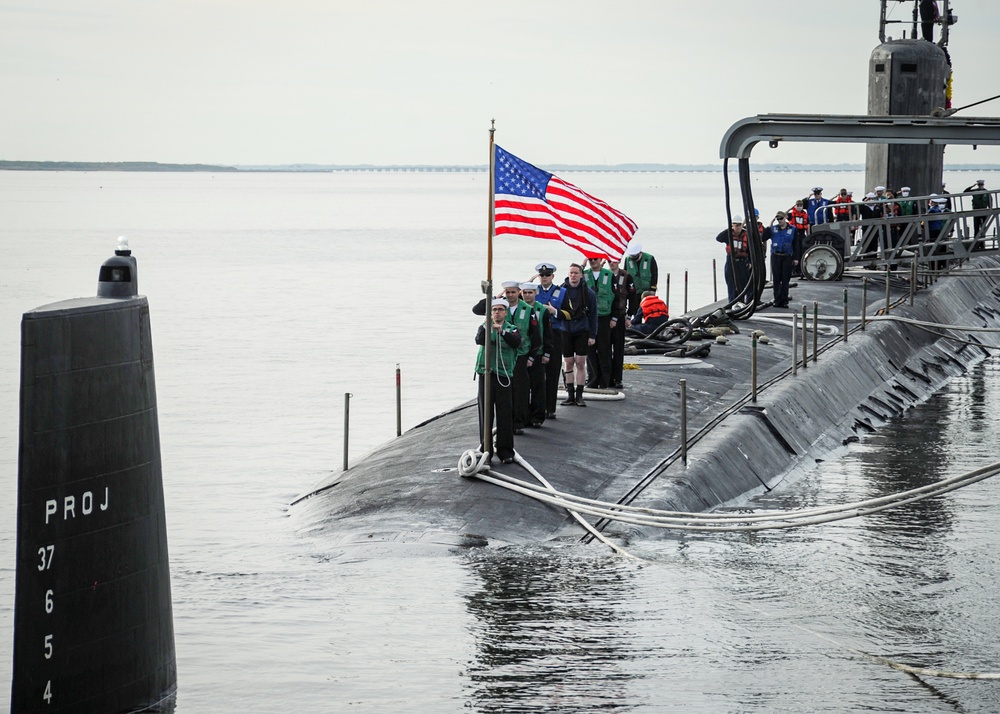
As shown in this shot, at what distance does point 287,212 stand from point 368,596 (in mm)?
139305

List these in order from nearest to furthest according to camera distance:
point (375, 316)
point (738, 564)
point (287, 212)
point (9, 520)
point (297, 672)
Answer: point (297, 672) → point (738, 564) → point (9, 520) → point (375, 316) → point (287, 212)

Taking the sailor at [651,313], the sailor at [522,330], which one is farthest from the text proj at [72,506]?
the sailor at [651,313]

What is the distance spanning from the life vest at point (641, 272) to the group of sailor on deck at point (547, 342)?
9.34 ft

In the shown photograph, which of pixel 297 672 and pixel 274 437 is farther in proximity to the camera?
pixel 274 437

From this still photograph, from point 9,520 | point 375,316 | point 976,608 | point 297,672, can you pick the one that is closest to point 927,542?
point 976,608

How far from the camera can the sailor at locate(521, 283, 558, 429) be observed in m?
14.1

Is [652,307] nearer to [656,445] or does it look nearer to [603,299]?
[603,299]

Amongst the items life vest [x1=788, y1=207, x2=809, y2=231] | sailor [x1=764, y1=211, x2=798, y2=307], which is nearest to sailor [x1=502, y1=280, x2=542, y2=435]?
sailor [x1=764, y1=211, x2=798, y2=307]

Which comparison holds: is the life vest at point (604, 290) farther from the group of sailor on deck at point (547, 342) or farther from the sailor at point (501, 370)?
the sailor at point (501, 370)

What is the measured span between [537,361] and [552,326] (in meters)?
1.09

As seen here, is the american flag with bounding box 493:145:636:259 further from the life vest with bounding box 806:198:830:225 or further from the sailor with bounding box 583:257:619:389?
the life vest with bounding box 806:198:830:225

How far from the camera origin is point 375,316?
4459 cm

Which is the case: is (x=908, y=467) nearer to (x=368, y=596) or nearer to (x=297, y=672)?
(x=368, y=596)

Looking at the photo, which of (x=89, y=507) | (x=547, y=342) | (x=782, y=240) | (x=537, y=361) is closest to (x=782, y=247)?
(x=782, y=240)
